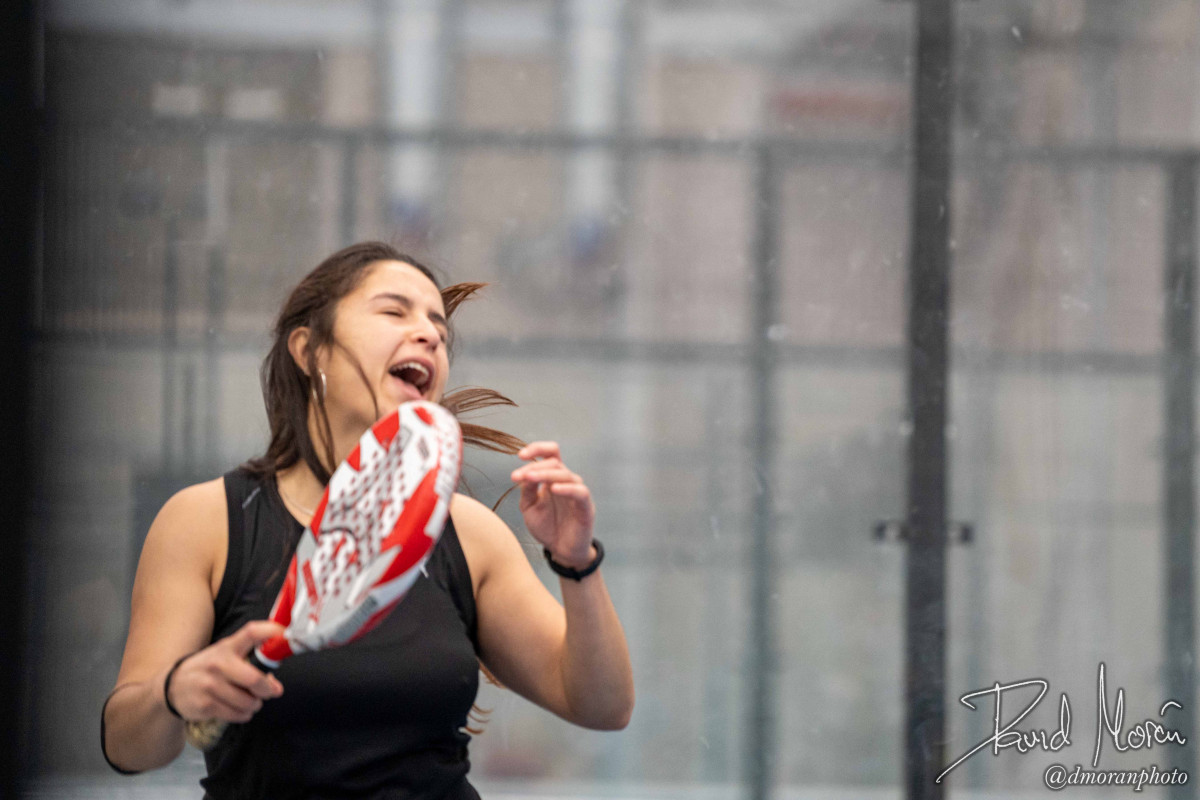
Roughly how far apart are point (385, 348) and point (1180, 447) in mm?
1690

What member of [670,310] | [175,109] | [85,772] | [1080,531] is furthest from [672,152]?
[85,772]

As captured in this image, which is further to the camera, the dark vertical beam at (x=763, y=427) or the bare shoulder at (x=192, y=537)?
the dark vertical beam at (x=763, y=427)

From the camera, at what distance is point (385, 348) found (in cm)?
122

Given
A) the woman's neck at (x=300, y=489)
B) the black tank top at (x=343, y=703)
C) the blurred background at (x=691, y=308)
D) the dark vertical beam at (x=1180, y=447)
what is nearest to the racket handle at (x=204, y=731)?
the black tank top at (x=343, y=703)

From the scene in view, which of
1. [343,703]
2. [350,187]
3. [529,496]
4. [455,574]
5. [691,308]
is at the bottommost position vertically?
[343,703]

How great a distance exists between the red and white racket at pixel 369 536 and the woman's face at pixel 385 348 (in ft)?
0.44

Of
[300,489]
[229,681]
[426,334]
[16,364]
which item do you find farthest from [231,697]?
[16,364]

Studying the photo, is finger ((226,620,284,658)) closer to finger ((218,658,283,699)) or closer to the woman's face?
finger ((218,658,283,699))

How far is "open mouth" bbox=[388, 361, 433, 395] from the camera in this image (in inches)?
47.9

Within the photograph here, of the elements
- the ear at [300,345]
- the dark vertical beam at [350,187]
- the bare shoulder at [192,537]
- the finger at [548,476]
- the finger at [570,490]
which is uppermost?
the dark vertical beam at [350,187]

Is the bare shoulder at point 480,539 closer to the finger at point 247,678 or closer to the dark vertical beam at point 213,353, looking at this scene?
the finger at point 247,678

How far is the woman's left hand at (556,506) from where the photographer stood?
3.76 ft

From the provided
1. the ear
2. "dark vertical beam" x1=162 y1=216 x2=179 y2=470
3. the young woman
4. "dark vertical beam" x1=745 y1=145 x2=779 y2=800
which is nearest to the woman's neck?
the young woman

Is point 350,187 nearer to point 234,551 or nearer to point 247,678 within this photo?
point 234,551
